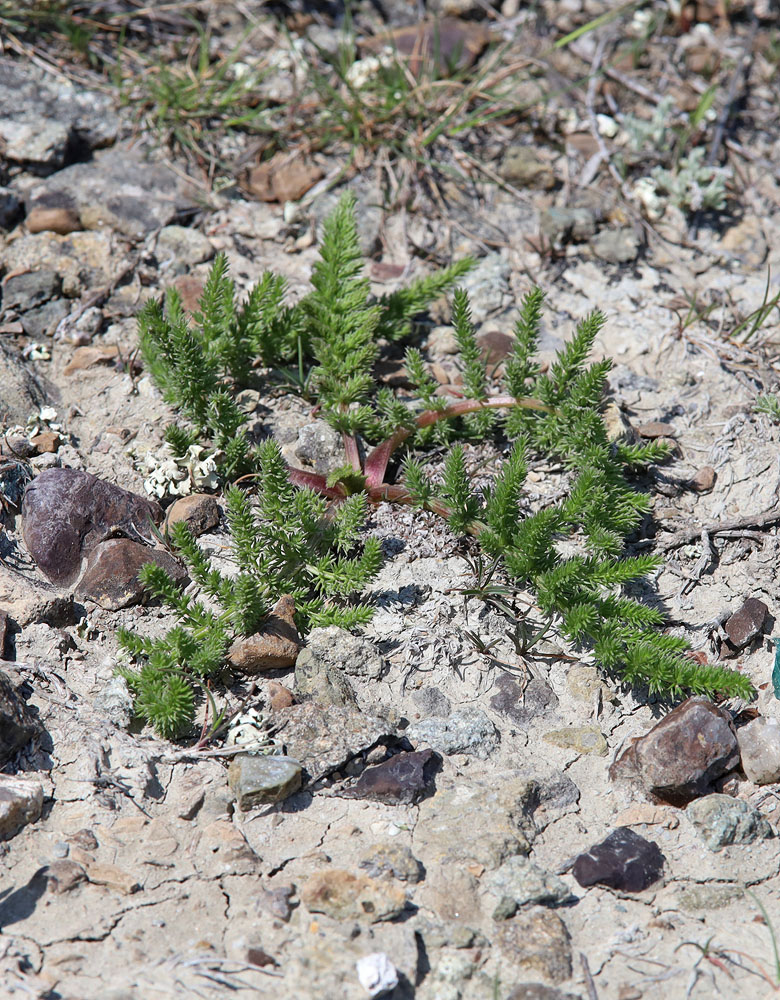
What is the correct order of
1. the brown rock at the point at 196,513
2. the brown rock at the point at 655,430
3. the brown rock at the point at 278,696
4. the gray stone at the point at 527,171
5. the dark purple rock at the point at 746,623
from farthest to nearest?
the gray stone at the point at 527,171, the brown rock at the point at 655,430, the brown rock at the point at 196,513, the dark purple rock at the point at 746,623, the brown rock at the point at 278,696

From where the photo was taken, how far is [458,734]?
308 centimetres

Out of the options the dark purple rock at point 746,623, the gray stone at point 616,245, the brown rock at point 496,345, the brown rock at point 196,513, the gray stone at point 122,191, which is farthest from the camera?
the gray stone at point 616,245

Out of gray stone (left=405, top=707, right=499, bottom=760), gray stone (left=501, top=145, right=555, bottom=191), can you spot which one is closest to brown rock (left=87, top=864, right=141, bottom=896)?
gray stone (left=405, top=707, right=499, bottom=760)

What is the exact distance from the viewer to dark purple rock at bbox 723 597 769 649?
131 inches

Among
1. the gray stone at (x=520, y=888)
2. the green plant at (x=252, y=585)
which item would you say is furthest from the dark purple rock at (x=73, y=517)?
the gray stone at (x=520, y=888)

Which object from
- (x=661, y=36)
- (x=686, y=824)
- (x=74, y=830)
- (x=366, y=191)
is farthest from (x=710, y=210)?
(x=74, y=830)

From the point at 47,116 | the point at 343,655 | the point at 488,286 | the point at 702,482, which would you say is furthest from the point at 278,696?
the point at 47,116

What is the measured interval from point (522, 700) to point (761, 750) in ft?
2.69

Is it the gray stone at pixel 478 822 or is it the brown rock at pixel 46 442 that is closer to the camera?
the gray stone at pixel 478 822

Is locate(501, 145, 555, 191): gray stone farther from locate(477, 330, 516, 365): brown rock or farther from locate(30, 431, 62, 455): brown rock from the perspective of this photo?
locate(30, 431, 62, 455): brown rock

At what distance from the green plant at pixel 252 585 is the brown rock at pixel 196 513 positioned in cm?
14

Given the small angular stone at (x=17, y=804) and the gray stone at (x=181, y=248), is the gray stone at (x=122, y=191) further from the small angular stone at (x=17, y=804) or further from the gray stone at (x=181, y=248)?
the small angular stone at (x=17, y=804)

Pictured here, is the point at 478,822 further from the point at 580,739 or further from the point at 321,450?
the point at 321,450

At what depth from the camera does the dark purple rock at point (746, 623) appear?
332cm
